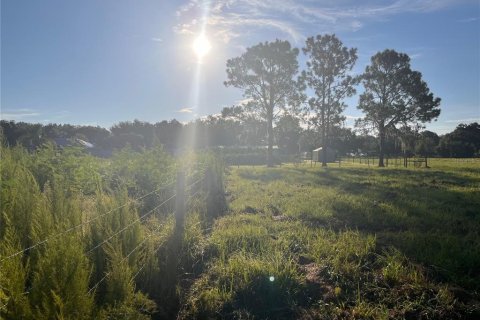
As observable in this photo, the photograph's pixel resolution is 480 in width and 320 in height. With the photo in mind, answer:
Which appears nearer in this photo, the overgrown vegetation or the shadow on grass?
the overgrown vegetation

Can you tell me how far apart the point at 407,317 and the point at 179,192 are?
463cm

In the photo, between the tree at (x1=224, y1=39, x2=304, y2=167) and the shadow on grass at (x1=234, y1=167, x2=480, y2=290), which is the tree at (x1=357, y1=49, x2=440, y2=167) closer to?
the tree at (x1=224, y1=39, x2=304, y2=167)

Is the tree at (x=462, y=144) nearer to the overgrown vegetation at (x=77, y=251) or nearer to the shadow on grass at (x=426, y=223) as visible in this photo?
the shadow on grass at (x=426, y=223)

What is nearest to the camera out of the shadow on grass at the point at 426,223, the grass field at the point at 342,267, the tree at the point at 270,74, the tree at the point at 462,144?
the grass field at the point at 342,267

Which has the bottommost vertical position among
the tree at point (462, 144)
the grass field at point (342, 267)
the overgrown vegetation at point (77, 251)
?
the grass field at point (342, 267)

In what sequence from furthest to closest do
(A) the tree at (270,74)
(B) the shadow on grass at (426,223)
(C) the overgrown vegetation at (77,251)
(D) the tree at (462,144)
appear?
(D) the tree at (462,144)
(A) the tree at (270,74)
(B) the shadow on grass at (426,223)
(C) the overgrown vegetation at (77,251)

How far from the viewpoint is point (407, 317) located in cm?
441

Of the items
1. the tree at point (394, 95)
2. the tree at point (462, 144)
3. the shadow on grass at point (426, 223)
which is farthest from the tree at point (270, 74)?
the tree at point (462, 144)

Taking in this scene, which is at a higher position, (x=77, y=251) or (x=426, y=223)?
(x=77, y=251)

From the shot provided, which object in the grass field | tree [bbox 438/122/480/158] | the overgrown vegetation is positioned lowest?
the grass field

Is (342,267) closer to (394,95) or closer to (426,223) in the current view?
(426,223)

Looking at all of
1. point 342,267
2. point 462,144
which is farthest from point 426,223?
point 462,144

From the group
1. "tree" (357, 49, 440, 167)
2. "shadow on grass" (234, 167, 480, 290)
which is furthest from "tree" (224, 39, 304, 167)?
"shadow on grass" (234, 167, 480, 290)

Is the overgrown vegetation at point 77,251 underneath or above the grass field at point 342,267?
above
